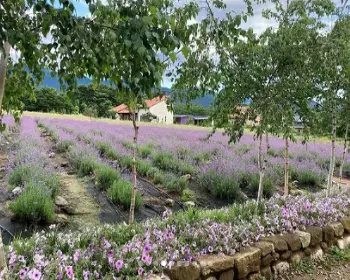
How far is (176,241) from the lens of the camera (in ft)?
11.1

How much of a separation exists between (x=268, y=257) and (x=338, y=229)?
6.15 ft

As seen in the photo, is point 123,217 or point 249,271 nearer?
point 249,271

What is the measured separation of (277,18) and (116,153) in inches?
277

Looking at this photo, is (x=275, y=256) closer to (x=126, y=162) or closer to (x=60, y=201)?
(x=60, y=201)

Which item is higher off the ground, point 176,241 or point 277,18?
point 277,18

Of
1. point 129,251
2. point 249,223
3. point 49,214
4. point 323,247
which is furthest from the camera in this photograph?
point 49,214

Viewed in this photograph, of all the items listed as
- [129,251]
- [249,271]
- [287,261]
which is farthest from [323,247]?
[129,251]

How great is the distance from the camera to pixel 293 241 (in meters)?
4.33

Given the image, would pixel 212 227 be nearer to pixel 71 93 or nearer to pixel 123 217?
pixel 71 93

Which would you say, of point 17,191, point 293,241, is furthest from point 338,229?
point 17,191

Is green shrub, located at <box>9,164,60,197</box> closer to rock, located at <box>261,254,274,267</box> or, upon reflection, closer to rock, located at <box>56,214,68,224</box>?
rock, located at <box>56,214,68,224</box>

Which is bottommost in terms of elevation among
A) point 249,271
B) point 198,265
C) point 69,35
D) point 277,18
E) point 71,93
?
point 249,271

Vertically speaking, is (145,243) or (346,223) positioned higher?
(145,243)

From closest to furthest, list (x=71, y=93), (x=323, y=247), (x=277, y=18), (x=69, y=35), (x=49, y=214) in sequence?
(x=69, y=35) < (x=71, y=93) < (x=323, y=247) < (x=49, y=214) < (x=277, y=18)
